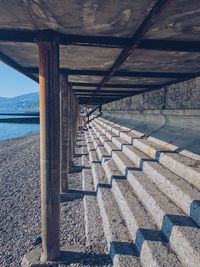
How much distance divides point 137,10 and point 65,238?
4588mm

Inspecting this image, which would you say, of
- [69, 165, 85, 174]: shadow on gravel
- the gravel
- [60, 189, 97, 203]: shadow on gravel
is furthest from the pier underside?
[69, 165, 85, 174]: shadow on gravel

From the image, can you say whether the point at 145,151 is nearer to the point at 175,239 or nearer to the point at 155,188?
the point at 155,188

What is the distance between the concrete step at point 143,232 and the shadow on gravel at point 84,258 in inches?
25.9

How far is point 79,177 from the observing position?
379 inches

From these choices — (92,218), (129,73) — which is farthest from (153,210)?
(129,73)

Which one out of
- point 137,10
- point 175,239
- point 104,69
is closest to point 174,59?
point 104,69

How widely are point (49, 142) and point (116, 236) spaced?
1.95 m

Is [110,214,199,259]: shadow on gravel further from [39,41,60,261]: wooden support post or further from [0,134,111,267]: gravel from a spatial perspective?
[39,41,60,261]: wooden support post

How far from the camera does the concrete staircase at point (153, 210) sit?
3.12 meters

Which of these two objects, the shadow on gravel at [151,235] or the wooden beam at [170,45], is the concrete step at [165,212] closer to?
the shadow on gravel at [151,235]

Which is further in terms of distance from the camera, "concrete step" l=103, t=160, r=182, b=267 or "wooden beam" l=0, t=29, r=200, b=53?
"wooden beam" l=0, t=29, r=200, b=53

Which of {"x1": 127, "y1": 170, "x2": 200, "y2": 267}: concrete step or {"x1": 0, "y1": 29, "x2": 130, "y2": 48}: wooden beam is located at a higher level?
{"x1": 0, "y1": 29, "x2": 130, "y2": 48}: wooden beam

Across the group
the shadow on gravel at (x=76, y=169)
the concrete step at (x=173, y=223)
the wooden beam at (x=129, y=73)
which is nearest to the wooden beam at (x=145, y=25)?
the wooden beam at (x=129, y=73)

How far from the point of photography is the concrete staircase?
10.3 ft
